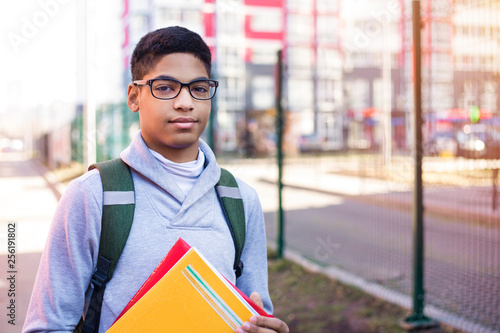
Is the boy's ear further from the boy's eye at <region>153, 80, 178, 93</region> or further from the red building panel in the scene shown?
the red building panel

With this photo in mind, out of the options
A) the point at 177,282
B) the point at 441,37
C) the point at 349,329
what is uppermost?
the point at 441,37

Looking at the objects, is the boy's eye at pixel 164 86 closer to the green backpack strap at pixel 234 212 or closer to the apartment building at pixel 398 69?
the green backpack strap at pixel 234 212

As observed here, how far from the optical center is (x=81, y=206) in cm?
139

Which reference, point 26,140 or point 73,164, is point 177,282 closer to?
point 73,164

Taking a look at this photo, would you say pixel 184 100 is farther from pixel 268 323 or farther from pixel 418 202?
pixel 418 202

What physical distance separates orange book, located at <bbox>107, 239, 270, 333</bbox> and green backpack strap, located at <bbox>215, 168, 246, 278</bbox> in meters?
0.26

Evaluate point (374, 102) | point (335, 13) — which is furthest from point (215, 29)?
point (374, 102)

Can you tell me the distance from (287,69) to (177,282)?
5.80 metres

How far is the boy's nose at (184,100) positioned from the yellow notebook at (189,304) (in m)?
0.43

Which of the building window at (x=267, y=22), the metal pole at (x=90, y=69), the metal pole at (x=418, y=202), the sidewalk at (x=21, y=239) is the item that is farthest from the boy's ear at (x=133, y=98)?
the building window at (x=267, y=22)

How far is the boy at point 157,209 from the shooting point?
137 centimetres

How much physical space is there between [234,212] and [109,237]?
0.40 meters

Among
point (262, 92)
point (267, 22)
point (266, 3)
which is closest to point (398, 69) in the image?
point (262, 92)

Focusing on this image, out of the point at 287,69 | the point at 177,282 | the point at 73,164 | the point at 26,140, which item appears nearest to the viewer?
the point at 177,282
